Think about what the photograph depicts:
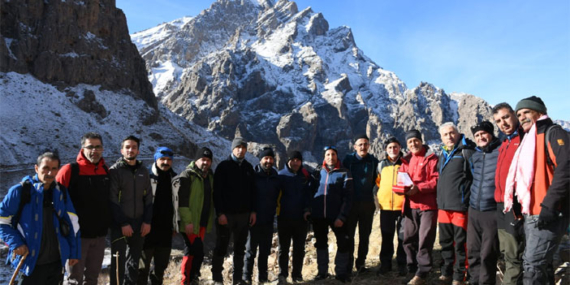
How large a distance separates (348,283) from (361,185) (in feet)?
6.33

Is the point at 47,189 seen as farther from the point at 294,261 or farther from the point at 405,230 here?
the point at 405,230

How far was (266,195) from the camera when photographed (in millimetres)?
7301

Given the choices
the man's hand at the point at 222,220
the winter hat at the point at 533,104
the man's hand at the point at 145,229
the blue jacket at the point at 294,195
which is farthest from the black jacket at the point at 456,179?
the man's hand at the point at 145,229

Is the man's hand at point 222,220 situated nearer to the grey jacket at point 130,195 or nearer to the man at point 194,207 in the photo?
the man at point 194,207

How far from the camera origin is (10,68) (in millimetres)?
57906

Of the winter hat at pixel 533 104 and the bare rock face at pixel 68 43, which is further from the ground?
the bare rock face at pixel 68 43

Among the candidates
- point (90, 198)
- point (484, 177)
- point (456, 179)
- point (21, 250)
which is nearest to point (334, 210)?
point (456, 179)

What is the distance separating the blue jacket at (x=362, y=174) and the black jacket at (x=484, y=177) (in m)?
2.12

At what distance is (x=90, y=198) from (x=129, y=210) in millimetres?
639

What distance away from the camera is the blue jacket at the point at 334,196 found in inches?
274

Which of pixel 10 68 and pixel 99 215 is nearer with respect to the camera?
pixel 99 215

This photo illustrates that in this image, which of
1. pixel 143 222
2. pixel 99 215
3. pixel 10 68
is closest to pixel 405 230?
pixel 143 222

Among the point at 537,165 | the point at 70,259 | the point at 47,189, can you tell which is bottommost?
the point at 70,259

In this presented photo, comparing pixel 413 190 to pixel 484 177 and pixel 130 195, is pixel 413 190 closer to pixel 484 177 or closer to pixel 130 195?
pixel 484 177
